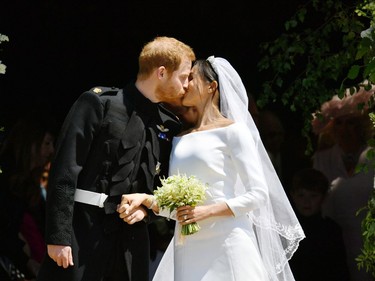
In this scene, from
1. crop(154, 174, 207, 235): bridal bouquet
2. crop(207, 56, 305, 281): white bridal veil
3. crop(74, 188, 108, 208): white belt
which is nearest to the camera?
crop(154, 174, 207, 235): bridal bouquet

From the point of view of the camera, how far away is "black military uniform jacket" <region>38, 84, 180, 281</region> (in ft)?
18.7

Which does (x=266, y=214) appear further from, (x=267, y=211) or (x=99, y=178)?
(x=99, y=178)

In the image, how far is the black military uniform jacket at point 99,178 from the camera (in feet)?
18.7

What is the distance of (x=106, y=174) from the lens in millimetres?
5828

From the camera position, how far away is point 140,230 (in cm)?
595

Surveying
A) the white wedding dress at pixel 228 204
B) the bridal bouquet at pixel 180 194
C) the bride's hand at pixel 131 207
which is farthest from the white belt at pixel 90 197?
the white wedding dress at pixel 228 204

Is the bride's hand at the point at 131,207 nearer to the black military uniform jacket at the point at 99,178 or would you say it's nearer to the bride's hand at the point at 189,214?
the black military uniform jacket at the point at 99,178

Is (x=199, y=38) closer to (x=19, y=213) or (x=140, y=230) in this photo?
(x=19, y=213)

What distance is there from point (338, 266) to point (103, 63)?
2852 mm

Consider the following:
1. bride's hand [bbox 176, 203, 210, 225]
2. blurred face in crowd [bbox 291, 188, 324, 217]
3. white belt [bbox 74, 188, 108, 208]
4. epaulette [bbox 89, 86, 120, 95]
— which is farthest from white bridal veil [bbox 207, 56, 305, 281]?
blurred face in crowd [bbox 291, 188, 324, 217]

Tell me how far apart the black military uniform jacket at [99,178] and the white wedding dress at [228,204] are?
8.5 inches

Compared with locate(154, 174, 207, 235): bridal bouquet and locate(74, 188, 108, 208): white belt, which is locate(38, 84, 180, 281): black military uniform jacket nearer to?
locate(74, 188, 108, 208): white belt

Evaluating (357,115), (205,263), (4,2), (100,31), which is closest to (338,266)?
(357,115)

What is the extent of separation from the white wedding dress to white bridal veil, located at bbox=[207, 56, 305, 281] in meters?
0.18
